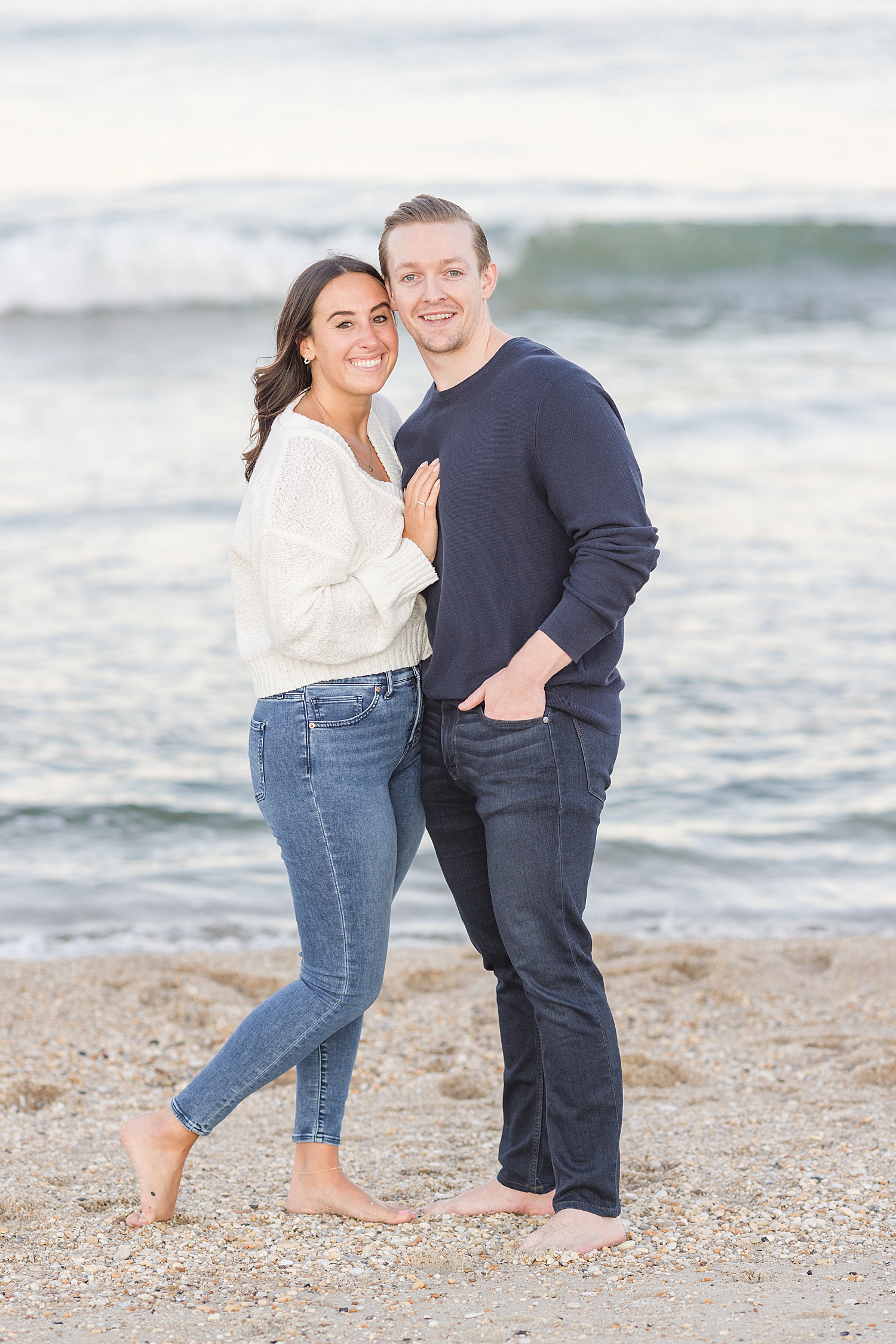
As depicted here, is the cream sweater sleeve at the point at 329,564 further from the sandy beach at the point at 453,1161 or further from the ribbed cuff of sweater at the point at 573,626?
the sandy beach at the point at 453,1161

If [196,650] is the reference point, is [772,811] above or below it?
below

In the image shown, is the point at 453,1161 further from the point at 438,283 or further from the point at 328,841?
the point at 438,283

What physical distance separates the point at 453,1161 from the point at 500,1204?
371 millimetres

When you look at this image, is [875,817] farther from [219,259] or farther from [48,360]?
[219,259]

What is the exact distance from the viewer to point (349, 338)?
2.77 meters

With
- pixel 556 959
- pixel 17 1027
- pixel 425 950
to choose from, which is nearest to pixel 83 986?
pixel 17 1027

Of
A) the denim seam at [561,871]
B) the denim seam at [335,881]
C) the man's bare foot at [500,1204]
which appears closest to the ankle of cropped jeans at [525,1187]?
the man's bare foot at [500,1204]

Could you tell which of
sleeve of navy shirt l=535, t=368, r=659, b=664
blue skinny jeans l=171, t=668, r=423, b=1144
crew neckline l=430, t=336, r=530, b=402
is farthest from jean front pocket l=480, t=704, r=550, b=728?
crew neckline l=430, t=336, r=530, b=402

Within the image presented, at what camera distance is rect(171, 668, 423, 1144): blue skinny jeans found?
2.67m

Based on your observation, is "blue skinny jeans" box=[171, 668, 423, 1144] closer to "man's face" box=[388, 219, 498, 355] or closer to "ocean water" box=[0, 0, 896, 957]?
"man's face" box=[388, 219, 498, 355]

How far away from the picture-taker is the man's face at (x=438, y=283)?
8.74 ft

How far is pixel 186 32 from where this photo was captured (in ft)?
86.9

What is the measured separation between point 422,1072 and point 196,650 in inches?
148

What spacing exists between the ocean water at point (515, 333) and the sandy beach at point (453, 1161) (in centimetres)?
56
